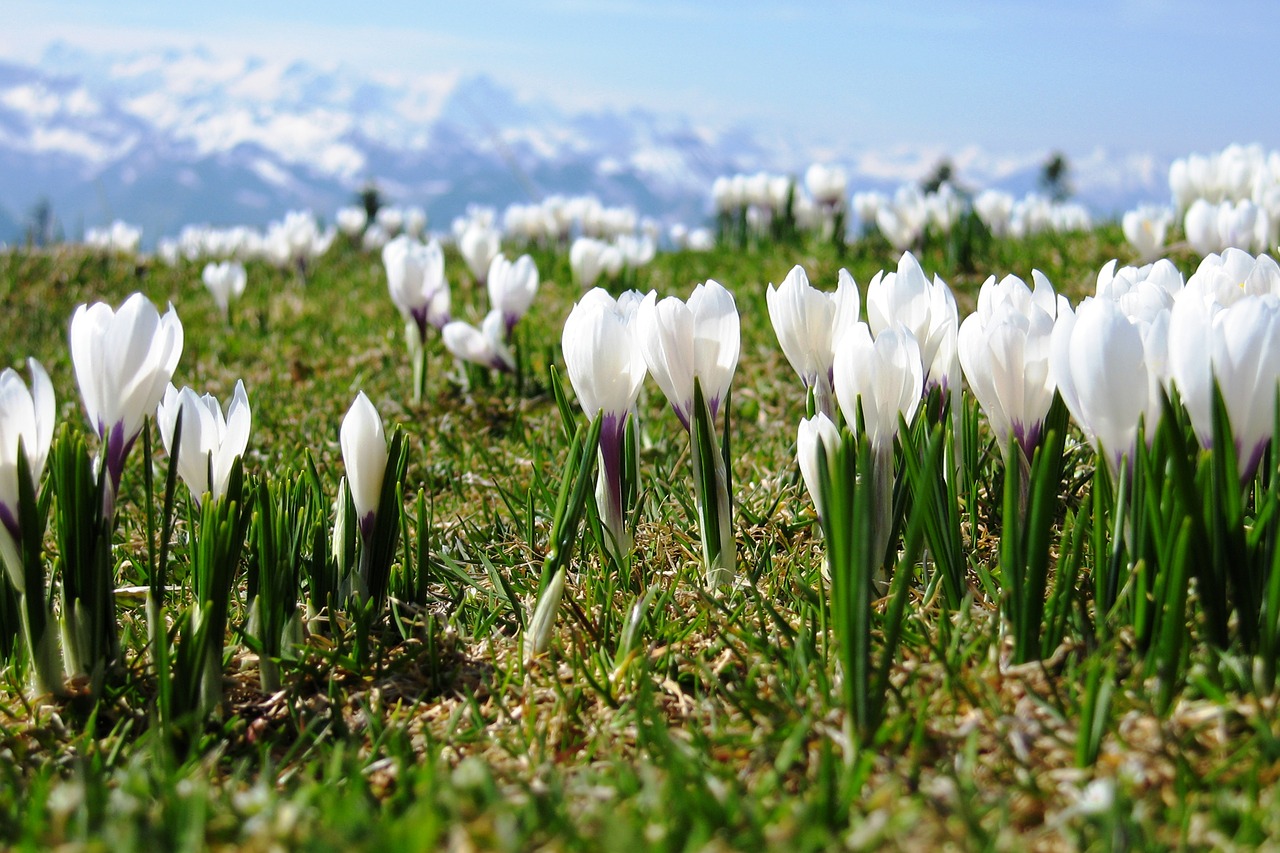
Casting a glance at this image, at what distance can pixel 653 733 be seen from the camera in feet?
4.92

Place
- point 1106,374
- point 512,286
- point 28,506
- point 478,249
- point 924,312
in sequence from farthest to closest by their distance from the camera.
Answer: point 478,249
point 512,286
point 924,312
point 28,506
point 1106,374

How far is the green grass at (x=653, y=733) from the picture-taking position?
119cm

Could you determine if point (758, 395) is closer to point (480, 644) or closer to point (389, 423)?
point (389, 423)

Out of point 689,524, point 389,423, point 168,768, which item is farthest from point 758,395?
point 168,768

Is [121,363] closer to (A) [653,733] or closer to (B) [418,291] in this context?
(A) [653,733]

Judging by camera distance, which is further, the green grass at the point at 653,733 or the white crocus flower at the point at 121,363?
the white crocus flower at the point at 121,363

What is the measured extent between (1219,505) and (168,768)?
1.55 meters

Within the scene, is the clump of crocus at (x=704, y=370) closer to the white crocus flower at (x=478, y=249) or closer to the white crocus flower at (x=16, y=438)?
the white crocus flower at (x=16, y=438)

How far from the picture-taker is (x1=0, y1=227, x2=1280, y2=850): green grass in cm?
119

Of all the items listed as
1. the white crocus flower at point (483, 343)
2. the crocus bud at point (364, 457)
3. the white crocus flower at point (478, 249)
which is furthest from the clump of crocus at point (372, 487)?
the white crocus flower at point (478, 249)

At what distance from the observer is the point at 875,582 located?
1.97 m

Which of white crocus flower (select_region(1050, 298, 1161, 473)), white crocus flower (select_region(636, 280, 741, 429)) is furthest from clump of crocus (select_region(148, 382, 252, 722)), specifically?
white crocus flower (select_region(1050, 298, 1161, 473))

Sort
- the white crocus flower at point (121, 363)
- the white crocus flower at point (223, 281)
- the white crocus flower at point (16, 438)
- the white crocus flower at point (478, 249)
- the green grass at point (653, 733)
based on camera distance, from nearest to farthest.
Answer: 1. the green grass at point (653, 733)
2. the white crocus flower at point (16, 438)
3. the white crocus flower at point (121, 363)
4. the white crocus flower at point (478, 249)
5. the white crocus flower at point (223, 281)

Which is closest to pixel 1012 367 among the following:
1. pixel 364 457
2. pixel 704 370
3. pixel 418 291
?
pixel 704 370
